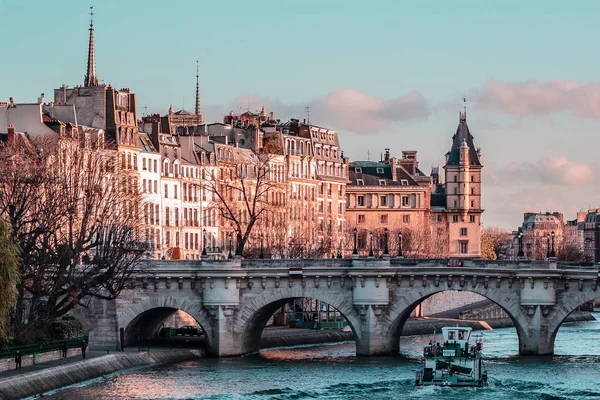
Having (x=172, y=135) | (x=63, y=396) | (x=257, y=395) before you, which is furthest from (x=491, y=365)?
(x=172, y=135)

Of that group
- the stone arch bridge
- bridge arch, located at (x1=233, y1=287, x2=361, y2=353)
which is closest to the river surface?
bridge arch, located at (x1=233, y1=287, x2=361, y2=353)

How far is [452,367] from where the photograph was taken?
10012 centimetres

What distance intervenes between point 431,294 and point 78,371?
25.2m

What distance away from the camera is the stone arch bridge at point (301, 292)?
113312 mm

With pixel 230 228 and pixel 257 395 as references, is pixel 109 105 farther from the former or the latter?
pixel 257 395

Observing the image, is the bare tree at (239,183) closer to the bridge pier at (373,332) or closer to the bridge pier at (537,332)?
the bridge pier at (373,332)

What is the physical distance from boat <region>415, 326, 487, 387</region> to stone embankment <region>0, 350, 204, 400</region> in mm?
17190

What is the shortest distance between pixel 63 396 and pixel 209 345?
81.5ft

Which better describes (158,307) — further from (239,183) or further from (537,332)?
(239,183)

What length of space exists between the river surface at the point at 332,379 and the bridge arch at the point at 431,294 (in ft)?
5.31

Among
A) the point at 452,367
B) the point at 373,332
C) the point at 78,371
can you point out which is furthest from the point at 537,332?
the point at 78,371

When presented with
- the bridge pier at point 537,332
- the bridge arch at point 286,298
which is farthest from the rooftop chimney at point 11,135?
the bridge pier at point 537,332

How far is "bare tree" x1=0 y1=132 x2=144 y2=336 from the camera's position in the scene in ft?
341

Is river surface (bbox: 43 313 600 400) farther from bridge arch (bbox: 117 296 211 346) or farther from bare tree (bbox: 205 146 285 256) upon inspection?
bare tree (bbox: 205 146 285 256)
